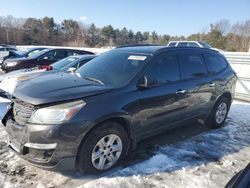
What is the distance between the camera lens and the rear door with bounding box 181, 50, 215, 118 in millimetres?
4512

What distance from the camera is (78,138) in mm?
2990

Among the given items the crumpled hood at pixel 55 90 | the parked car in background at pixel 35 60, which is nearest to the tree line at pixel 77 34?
the parked car in background at pixel 35 60

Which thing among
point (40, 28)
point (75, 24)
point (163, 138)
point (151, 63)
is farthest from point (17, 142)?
point (75, 24)

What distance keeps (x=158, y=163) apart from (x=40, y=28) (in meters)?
65.1

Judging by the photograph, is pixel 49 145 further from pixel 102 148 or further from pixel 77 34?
pixel 77 34

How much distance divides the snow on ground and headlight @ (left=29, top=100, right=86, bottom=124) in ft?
2.81

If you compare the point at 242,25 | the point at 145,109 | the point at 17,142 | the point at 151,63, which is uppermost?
the point at 242,25

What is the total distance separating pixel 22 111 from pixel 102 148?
3.73 ft

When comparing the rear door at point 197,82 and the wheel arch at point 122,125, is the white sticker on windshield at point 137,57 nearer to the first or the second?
the rear door at point 197,82

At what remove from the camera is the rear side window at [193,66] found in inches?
177

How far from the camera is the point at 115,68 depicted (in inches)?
158

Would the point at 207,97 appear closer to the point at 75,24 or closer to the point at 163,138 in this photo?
the point at 163,138

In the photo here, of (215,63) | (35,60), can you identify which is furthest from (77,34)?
(215,63)

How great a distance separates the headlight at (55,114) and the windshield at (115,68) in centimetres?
82
